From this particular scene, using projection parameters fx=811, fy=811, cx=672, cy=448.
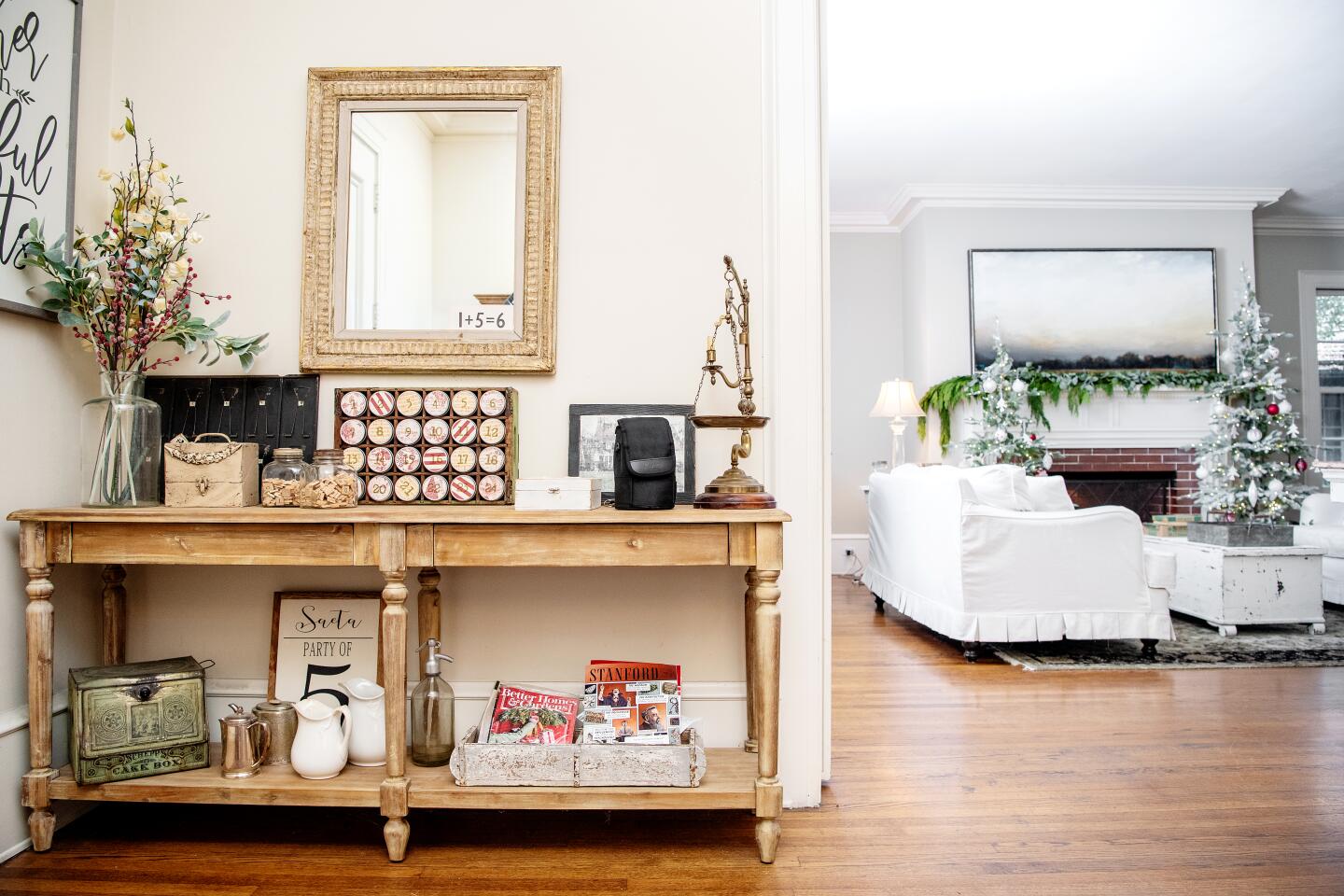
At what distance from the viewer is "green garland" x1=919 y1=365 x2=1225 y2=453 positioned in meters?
6.30

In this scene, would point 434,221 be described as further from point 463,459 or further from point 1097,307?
point 1097,307

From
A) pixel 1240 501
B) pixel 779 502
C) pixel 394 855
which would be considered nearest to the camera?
pixel 394 855

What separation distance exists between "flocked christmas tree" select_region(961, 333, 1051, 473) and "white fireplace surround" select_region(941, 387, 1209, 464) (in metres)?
0.23

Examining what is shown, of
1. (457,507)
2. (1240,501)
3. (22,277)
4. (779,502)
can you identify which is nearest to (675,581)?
(779,502)

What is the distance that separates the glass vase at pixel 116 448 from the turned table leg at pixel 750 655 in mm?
1508

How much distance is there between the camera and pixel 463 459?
215cm

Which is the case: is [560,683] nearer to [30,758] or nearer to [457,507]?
[457,507]

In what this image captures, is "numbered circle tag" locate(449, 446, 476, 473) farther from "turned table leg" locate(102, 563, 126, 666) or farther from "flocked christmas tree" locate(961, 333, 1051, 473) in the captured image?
"flocked christmas tree" locate(961, 333, 1051, 473)

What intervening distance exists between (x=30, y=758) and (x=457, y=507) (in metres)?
1.15

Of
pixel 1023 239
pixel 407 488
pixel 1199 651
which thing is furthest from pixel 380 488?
pixel 1023 239

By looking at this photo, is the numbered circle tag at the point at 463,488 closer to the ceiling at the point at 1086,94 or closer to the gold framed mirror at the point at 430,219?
the gold framed mirror at the point at 430,219

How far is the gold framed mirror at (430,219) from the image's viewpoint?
221cm

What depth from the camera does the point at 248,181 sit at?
88.7 inches

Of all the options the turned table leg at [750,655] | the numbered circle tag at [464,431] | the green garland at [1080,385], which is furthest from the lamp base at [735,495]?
the green garland at [1080,385]
